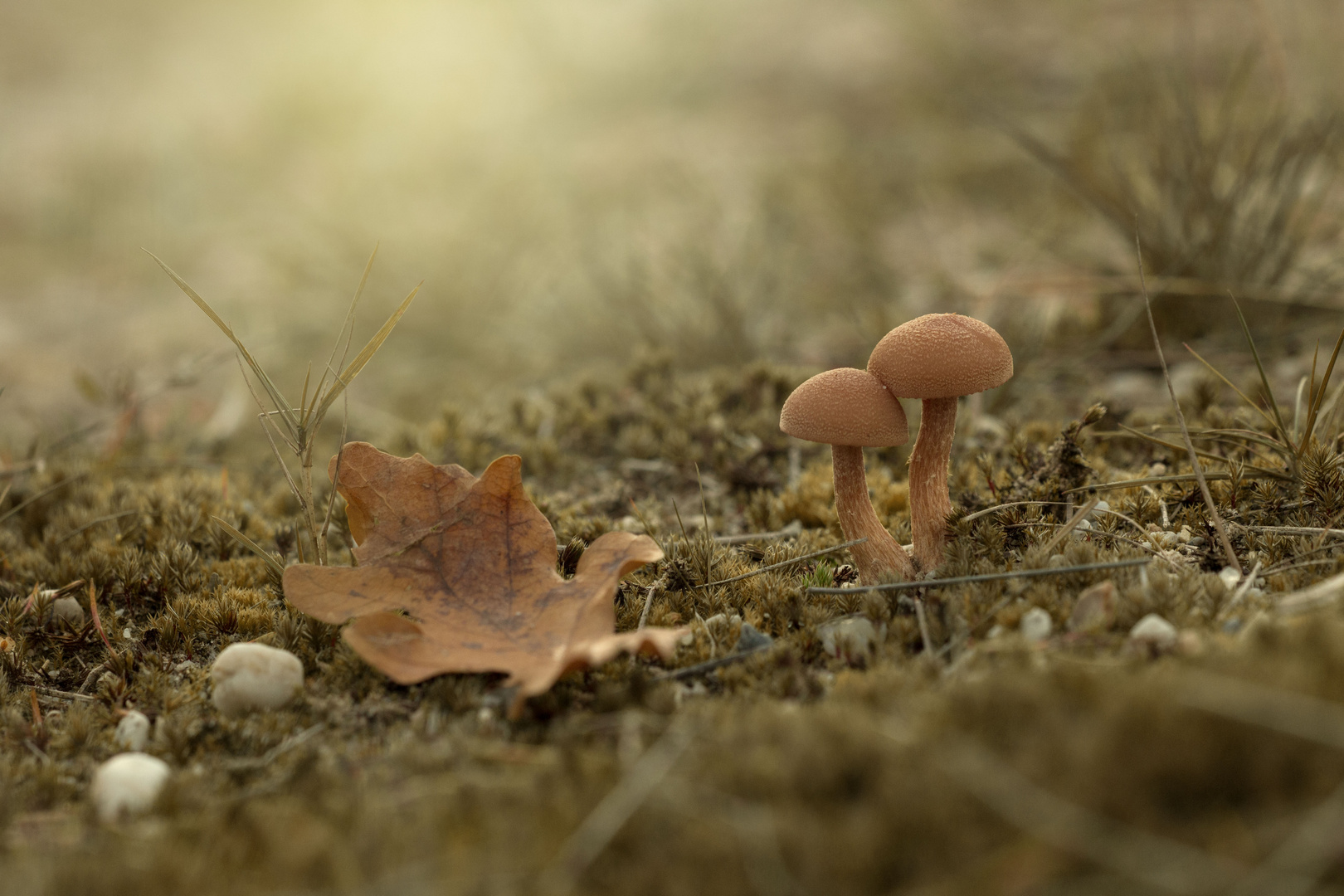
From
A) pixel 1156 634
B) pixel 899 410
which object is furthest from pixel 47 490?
pixel 1156 634

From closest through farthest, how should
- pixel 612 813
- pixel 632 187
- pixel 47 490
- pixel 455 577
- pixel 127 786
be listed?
1. pixel 612 813
2. pixel 127 786
3. pixel 455 577
4. pixel 47 490
5. pixel 632 187

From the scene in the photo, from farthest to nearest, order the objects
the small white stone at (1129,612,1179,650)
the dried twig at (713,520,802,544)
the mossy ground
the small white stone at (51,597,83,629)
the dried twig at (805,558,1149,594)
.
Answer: the dried twig at (713,520,802,544) → the small white stone at (51,597,83,629) → the dried twig at (805,558,1149,594) → the small white stone at (1129,612,1179,650) → the mossy ground

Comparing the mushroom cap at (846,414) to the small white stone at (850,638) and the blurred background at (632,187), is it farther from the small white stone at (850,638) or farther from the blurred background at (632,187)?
the blurred background at (632,187)

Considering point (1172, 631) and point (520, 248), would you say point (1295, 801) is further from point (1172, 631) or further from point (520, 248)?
point (520, 248)

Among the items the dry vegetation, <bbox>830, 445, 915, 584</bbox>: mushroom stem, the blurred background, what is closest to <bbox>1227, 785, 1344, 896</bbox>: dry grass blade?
the dry vegetation

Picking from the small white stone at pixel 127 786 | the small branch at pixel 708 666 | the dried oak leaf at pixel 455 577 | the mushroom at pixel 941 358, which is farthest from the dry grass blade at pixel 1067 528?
the small white stone at pixel 127 786

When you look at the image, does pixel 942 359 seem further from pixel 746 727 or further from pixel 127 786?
pixel 127 786

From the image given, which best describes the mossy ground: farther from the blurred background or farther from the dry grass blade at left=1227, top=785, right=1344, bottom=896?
the blurred background
